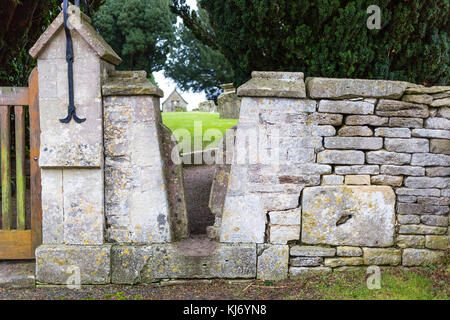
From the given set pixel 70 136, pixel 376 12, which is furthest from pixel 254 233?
pixel 376 12

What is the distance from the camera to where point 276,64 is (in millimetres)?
5195

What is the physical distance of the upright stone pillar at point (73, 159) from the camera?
347 centimetres

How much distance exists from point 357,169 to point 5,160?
11.3 feet

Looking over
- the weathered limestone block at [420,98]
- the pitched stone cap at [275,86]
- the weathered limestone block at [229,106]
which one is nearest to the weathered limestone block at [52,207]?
the pitched stone cap at [275,86]

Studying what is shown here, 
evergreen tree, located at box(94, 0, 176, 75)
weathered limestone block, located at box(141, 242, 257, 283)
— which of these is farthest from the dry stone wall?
evergreen tree, located at box(94, 0, 176, 75)

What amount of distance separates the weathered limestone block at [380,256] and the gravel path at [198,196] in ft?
5.80

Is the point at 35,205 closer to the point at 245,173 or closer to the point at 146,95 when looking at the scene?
the point at 146,95

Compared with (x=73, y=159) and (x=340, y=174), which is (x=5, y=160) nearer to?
(x=73, y=159)

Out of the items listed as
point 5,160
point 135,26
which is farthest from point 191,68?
point 5,160

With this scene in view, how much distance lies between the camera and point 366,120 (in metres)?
3.62

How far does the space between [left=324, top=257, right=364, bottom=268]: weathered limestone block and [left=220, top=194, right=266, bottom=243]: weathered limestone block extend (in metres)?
0.69

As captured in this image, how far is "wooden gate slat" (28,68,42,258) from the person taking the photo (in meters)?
3.63
